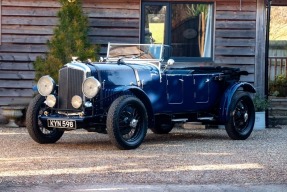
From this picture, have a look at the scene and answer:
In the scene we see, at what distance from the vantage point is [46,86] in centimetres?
1209

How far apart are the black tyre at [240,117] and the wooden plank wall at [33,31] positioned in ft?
10.8

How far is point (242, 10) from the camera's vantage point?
16188 mm

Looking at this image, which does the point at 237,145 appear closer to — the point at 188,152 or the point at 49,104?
the point at 188,152

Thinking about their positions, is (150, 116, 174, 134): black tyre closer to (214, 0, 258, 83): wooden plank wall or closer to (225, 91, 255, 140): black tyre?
(225, 91, 255, 140): black tyre

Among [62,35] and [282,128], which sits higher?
[62,35]

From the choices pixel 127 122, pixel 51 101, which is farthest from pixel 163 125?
pixel 51 101

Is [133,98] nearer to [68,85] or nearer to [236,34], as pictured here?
[68,85]

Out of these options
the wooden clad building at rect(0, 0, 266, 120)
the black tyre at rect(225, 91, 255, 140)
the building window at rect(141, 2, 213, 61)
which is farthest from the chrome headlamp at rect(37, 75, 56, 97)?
the building window at rect(141, 2, 213, 61)

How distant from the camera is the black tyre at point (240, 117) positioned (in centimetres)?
1328

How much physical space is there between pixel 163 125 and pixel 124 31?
3.01 metres

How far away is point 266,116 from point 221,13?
2251 mm

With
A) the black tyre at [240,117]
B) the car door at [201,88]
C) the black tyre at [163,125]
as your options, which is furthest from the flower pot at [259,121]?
the car door at [201,88]

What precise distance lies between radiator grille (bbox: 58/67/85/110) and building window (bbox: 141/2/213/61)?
170 inches

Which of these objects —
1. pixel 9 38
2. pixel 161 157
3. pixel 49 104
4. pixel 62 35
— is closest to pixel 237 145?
pixel 161 157
